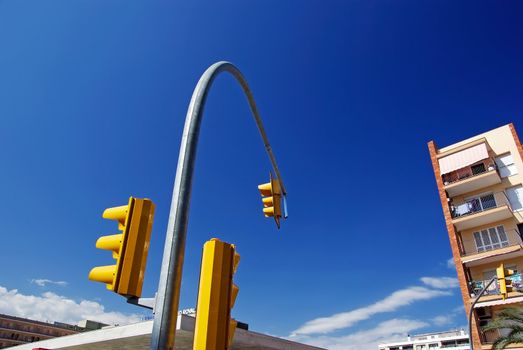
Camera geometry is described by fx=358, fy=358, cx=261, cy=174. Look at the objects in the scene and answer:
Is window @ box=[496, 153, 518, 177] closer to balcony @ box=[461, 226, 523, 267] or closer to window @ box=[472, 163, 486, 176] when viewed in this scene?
window @ box=[472, 163, 486, 176]

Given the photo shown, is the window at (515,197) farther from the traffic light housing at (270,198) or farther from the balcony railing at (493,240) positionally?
the traffic light housing at (270,198)

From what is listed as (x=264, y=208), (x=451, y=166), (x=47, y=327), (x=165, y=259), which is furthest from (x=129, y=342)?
(x=47, y=327)

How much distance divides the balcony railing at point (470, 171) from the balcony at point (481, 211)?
1.95m

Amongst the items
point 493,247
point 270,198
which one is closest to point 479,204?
point 493,247

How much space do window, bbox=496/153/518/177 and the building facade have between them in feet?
318

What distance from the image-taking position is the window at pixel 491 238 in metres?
26.7

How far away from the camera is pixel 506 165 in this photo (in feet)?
93.6

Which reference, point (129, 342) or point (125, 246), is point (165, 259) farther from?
point (129, 342)

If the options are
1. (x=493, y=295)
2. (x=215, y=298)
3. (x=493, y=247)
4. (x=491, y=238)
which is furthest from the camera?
(x=491, y=238)

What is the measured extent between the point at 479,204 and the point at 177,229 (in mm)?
31588

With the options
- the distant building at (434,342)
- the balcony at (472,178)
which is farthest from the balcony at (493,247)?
the distant building at (434,342)

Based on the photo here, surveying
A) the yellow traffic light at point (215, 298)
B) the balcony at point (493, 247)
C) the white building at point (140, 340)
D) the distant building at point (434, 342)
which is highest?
the distant building at point (434, 342)

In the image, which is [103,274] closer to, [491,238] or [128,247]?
[128,247]

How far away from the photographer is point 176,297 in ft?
8.98
